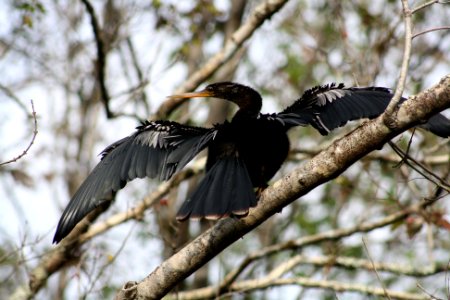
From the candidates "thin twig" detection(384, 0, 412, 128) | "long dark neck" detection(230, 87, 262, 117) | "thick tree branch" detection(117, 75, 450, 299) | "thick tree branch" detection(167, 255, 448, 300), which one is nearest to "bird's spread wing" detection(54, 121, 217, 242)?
"thick tree branch" detection(117, 75, 450, 299)

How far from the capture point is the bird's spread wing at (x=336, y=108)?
12.1ft

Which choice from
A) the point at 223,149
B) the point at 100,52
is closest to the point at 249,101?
the point at 223,149

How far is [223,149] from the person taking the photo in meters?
4.10

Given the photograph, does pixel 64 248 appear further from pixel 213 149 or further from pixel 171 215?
pixel 171 215

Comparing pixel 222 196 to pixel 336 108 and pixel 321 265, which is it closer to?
pixel 336 108

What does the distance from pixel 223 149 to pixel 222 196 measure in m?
0.71

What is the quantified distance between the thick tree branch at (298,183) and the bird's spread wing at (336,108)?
2.06 ft

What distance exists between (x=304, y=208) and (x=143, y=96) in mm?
4032

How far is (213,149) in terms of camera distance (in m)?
4.25

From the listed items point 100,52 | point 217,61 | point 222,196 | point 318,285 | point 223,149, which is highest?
point 100,52

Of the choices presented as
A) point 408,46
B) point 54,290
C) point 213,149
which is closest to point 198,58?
point 54,290

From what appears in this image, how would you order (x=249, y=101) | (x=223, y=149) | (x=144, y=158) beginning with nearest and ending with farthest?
(x=144, y=158) → (x=223, y=149) → (x=249, y=101)

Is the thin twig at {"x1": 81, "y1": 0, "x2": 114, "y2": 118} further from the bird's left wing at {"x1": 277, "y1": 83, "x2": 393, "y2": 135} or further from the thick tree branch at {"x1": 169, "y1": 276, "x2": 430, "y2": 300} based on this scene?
the bird's left wing at {"x1": 277, "y1": 83, "x2": 393, "y2": 135}

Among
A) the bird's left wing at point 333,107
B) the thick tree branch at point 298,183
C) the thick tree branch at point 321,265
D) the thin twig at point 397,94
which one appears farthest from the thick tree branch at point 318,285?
the thin twig at point 397,94
